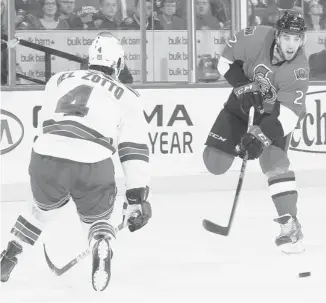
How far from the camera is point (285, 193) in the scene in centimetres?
349

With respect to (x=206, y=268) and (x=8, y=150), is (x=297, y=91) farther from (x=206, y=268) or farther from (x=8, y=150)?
(x=8, y=150)

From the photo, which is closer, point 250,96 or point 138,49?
point 250,96

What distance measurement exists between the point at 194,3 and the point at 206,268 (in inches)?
109

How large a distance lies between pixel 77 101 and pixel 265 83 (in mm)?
1102

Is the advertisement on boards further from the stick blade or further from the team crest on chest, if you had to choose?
the team crest on chest

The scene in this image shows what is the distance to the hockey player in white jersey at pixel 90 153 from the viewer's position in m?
2.70

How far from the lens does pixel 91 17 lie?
5.54 meters

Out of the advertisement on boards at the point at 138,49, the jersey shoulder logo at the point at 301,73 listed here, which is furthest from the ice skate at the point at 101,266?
the advertisement on boards at the point at 138,49

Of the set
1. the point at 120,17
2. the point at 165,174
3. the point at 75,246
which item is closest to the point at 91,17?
the point at 120,17

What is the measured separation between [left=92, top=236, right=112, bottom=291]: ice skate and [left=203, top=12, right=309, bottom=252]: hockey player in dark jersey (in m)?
1.01

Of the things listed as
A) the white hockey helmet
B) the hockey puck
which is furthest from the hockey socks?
the hockey puck

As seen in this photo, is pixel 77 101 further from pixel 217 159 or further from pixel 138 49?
pixel 138 49

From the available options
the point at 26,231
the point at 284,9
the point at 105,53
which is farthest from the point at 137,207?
the point at 284,9

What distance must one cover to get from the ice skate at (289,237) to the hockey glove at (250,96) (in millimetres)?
433
